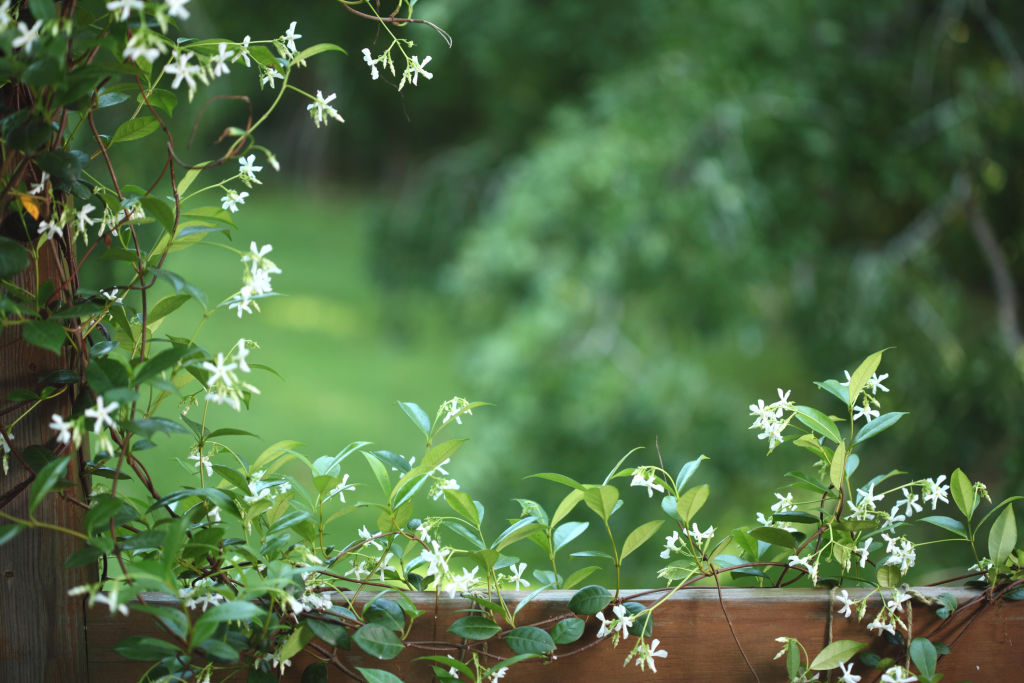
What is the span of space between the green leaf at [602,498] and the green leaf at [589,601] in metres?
0.05

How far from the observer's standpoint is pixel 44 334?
1.47ft

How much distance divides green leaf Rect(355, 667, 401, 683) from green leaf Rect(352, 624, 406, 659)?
13 millimetres

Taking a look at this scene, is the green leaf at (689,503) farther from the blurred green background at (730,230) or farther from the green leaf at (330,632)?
the blurred green background at (730,230)

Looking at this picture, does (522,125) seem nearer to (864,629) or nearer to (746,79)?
(746,79)

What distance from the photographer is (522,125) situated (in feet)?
11.1

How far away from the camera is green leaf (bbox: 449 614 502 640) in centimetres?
54

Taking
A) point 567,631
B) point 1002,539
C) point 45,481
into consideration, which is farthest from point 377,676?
point 1002,539

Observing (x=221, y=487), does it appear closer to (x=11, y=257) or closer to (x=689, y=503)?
(x=11, y=257)

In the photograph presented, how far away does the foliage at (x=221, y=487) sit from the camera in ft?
1.45

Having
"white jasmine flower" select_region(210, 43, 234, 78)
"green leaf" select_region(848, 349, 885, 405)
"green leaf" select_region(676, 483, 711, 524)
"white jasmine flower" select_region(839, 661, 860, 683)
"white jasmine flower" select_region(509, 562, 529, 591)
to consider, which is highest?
"white jasmine flower" select_region(210, 43, 234, 78)

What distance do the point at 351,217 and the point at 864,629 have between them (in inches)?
283

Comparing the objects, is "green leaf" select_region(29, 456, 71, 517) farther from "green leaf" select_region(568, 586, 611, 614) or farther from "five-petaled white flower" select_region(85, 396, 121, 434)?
"green leaf" select_region(568, 586, 611, 614)

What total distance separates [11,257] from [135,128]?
113mm

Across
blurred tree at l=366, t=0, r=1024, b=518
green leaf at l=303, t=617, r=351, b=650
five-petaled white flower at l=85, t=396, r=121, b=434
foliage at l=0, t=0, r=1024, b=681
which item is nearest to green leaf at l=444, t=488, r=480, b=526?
foliage at l=0, t=0, r=1024, b=681
